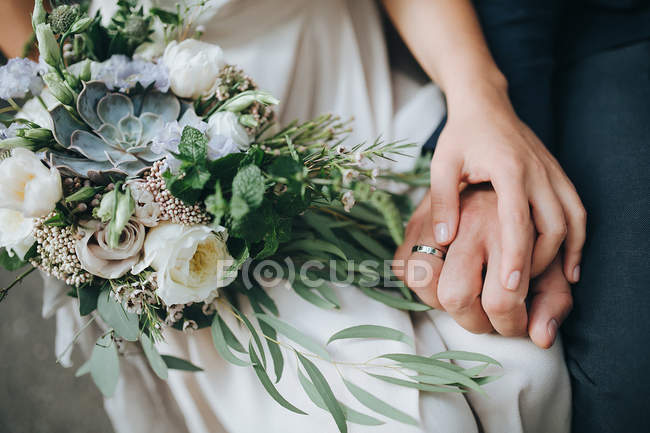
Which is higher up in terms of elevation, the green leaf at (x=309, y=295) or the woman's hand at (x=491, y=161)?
the woman's hand at (x=491, y=161)

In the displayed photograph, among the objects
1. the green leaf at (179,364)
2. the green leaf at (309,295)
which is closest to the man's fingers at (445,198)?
the green leaf at (309,295)

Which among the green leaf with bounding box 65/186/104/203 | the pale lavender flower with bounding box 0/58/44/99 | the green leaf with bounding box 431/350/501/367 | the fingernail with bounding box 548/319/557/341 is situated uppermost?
the pale lavender flower with bounding box 0/58/44/99

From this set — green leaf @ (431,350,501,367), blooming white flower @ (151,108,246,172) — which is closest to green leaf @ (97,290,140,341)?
blooming white flower @ (151,108,246,172)

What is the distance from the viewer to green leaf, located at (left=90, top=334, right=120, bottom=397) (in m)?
0.55

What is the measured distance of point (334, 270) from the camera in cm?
73

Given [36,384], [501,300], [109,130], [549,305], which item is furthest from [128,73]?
[36,384]

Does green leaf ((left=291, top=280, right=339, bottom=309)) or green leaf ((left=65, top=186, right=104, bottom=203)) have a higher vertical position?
green leaf ((left=65, top=186, right=104, bottom=203))

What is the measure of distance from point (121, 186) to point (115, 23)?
29cm

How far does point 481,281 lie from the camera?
643mm

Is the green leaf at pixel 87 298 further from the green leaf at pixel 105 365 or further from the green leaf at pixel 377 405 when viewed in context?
the green leaf at pixel 377 405

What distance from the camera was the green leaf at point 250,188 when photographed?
1.53ft

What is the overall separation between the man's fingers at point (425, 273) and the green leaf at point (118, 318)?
0.42 m

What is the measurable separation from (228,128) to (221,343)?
0.32 meters

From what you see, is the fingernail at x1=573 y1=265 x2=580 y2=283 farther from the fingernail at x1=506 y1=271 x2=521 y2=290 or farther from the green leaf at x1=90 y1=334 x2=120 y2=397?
the green leaf at x1=90 y1=334 x2=120 y2=397
